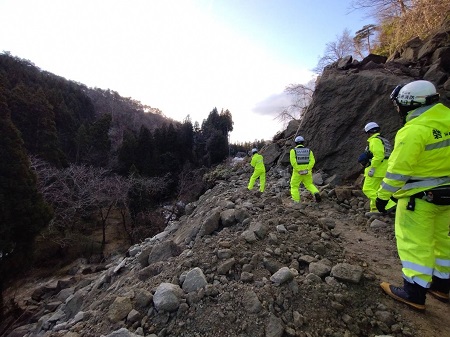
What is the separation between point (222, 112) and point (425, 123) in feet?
158

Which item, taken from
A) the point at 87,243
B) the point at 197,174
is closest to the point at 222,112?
the point at 197,174

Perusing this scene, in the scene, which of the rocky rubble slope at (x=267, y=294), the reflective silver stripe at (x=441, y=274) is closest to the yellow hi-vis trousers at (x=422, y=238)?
the reflective silver stripe at (x=441, y=274)

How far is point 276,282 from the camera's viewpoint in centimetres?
258

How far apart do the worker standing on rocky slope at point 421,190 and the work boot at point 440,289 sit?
0.73 feet

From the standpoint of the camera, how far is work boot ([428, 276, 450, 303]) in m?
2.63

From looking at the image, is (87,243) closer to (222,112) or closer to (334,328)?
(334,328)

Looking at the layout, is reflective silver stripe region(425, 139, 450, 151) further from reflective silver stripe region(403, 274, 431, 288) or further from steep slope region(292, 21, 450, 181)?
steep slope region(292, 21, 450, 181)

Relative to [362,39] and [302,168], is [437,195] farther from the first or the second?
[362,39]

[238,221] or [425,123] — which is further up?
[425,123]

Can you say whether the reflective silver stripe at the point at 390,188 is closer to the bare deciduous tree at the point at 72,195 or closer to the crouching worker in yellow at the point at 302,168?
the crouching worker in yellow at the point at 302,168

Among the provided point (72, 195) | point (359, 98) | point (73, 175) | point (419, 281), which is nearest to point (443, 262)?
point (419, 281)

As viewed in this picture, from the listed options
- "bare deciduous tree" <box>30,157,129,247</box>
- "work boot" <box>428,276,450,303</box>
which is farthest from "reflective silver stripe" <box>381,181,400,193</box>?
"bare deciduous tree" <box>30,157,129,247</box>

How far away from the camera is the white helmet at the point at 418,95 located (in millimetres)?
2498

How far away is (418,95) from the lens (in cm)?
252
